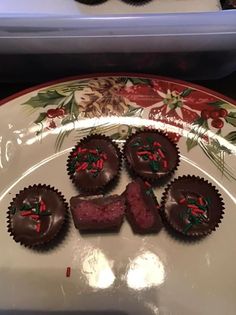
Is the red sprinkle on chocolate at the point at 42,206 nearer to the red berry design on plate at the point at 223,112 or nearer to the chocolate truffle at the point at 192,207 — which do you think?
the chocolate truffle at the point at 192,207

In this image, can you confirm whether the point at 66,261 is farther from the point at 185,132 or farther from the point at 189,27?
the point at 189,27

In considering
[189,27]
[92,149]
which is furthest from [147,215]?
[189,27]

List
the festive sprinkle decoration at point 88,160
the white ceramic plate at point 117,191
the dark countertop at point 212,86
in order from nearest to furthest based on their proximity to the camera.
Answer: the white ceramic plate at point 117,191 → the festive sprinkle decoration at point 88,160 → the dark countertop at point 212,86

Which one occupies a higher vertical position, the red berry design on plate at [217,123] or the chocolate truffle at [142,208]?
the red berry design on plate at [217,123]

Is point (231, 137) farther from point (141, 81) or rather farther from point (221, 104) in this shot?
point (141, 81)

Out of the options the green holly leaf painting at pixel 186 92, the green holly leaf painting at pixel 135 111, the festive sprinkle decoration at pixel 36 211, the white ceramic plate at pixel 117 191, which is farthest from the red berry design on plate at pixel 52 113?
the green holly leaf painting at pixel 186 92

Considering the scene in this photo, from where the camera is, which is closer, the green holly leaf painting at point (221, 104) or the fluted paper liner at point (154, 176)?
the fluted paper liner at point (154, 176)

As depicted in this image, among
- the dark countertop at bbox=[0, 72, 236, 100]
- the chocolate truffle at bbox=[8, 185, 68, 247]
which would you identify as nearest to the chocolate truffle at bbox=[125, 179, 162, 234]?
the chocolate truffle at bbox=[8, 185, 68, 247]
